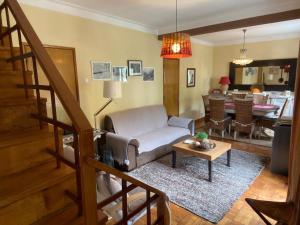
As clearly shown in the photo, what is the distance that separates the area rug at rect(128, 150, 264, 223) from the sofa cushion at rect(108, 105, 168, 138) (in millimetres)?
755

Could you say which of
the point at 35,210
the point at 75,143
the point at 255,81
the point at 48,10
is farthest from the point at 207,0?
the point at 255,81

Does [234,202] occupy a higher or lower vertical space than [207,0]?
lower

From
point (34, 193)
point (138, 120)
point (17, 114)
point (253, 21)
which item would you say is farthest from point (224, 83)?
point (34, 193)

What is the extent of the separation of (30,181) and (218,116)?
4.27m

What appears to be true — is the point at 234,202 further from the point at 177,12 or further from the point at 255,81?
the point at 255,81

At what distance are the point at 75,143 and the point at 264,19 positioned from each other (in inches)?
144

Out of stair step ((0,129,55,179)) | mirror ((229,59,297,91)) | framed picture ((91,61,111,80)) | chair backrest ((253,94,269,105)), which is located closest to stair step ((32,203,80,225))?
stair step ((0,129,55,179))

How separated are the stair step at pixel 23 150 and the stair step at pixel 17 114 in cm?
8

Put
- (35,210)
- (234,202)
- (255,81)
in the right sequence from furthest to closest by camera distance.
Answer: (255,81)
(234,202)
(35,210)

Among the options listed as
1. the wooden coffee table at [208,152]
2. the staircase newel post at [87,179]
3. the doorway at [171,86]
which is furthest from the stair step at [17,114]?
the doorway at [171,86]

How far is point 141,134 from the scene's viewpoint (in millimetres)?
4066

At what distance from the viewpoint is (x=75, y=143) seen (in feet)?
2.91

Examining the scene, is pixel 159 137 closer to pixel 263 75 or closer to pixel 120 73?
pixel 120 73

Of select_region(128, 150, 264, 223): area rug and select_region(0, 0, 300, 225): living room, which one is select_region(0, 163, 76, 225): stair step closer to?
select_region(0, 0, 300, 225): living room
